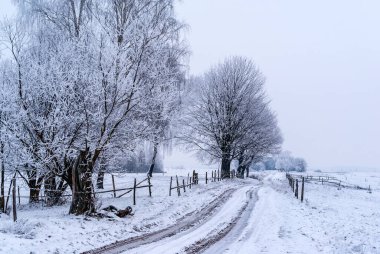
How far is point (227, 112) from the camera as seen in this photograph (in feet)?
135

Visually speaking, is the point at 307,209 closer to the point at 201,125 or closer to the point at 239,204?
the point at 239,204

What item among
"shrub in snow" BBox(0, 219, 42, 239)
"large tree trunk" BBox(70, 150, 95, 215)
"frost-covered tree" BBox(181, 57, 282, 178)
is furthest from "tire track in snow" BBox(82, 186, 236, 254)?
"frost-covered tree" BBox(181, 57, 282, 178)

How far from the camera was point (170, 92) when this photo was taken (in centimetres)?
1780

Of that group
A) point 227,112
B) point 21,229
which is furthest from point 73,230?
point 227,112

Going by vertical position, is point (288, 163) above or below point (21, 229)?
below

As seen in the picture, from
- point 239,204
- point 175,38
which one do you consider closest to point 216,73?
point 175,38

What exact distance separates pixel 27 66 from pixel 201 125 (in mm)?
26213

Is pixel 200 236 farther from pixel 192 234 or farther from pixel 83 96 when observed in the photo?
pixel 83 96

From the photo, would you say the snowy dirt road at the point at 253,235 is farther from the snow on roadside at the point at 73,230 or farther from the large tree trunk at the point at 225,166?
the large tree trunk at the point at 225,166

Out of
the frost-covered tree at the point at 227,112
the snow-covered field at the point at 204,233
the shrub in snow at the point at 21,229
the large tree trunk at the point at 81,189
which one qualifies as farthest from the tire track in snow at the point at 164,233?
the frost-covered tree at the point at 227,112

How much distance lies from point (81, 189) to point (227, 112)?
27524mm

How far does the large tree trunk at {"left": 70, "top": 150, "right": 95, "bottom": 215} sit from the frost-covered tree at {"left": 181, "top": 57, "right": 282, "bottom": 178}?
25.3 m

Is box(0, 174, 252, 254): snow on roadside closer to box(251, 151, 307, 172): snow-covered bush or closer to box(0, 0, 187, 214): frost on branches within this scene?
box(0, 0, 187, 214): frost on branches

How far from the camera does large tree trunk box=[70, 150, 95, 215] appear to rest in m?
15.1
